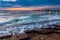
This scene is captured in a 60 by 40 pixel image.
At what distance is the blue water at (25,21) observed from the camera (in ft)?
4.34

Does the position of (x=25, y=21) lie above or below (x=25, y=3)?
below

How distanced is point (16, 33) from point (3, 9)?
28 centimetres

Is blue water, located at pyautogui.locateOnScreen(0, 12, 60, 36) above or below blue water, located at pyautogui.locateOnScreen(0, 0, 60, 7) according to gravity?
below

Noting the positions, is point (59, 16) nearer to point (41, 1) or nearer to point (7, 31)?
point (41, 1)

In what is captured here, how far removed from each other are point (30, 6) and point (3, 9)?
0.92ft

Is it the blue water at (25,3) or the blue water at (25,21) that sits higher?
the blue water at (25,3)

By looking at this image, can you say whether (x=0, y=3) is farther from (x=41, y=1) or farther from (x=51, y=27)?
(x=51, y=27)

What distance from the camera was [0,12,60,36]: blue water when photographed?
132 cm

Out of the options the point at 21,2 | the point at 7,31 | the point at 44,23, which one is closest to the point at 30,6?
the point at 21,2

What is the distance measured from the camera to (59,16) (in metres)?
1.34

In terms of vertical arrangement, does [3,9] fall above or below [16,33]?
above

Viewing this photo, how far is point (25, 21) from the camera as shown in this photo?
4.42 ft

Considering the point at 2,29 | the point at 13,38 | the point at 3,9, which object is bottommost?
the point at 13,38

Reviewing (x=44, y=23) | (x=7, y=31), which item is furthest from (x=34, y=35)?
(x=7, y=31)
